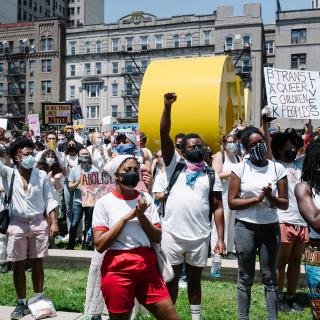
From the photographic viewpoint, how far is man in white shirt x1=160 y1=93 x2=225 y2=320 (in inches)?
185

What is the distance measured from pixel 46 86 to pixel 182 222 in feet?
219

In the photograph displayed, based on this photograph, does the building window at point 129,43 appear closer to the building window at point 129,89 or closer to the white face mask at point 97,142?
the building window at point 129,89

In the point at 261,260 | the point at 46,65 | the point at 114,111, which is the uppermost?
the point at 46,65

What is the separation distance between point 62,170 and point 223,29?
52.3 metres

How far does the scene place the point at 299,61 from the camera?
53094 millimetres

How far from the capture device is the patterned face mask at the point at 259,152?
15.6 ft

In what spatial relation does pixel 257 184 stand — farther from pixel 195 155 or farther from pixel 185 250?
pixel 185 250

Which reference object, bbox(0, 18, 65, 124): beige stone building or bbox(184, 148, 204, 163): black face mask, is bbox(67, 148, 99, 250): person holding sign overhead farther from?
bbox(0, 18, 65, 124): beige stone building

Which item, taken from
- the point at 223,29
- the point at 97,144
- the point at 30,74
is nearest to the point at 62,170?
the point at 97,144

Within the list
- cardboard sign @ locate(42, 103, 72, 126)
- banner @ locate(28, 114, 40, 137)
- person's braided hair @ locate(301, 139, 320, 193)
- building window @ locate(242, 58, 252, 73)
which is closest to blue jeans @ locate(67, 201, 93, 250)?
person's braided hair @ locate(301, 139, 320, 193)

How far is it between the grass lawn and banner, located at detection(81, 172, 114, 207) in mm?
1503

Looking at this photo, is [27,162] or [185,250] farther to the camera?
[27,162]

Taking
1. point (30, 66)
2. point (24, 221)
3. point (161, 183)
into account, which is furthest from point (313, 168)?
point (30, 66)

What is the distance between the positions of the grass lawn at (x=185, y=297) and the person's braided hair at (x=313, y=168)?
2439 mm
